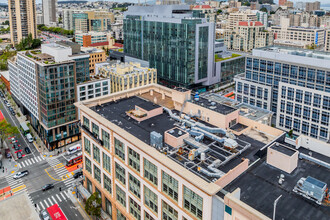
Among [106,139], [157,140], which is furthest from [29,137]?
[157,140]

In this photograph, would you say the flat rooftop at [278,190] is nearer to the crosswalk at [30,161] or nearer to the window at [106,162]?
the window at [106,162]

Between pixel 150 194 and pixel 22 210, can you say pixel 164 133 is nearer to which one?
pixel 150 194

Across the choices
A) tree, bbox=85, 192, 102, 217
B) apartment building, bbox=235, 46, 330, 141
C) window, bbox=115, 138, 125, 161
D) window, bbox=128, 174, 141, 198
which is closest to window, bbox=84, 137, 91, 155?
tree, bbox=85, 192, 102, 217

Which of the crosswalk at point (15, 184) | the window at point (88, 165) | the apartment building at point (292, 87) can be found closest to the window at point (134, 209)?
the window at point (88, 165)

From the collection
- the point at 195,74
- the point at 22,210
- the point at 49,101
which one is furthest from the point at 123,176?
the point at 195,74

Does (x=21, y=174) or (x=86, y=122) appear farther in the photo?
(x=21, y=174)

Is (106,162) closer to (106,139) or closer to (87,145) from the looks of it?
(106,139)
